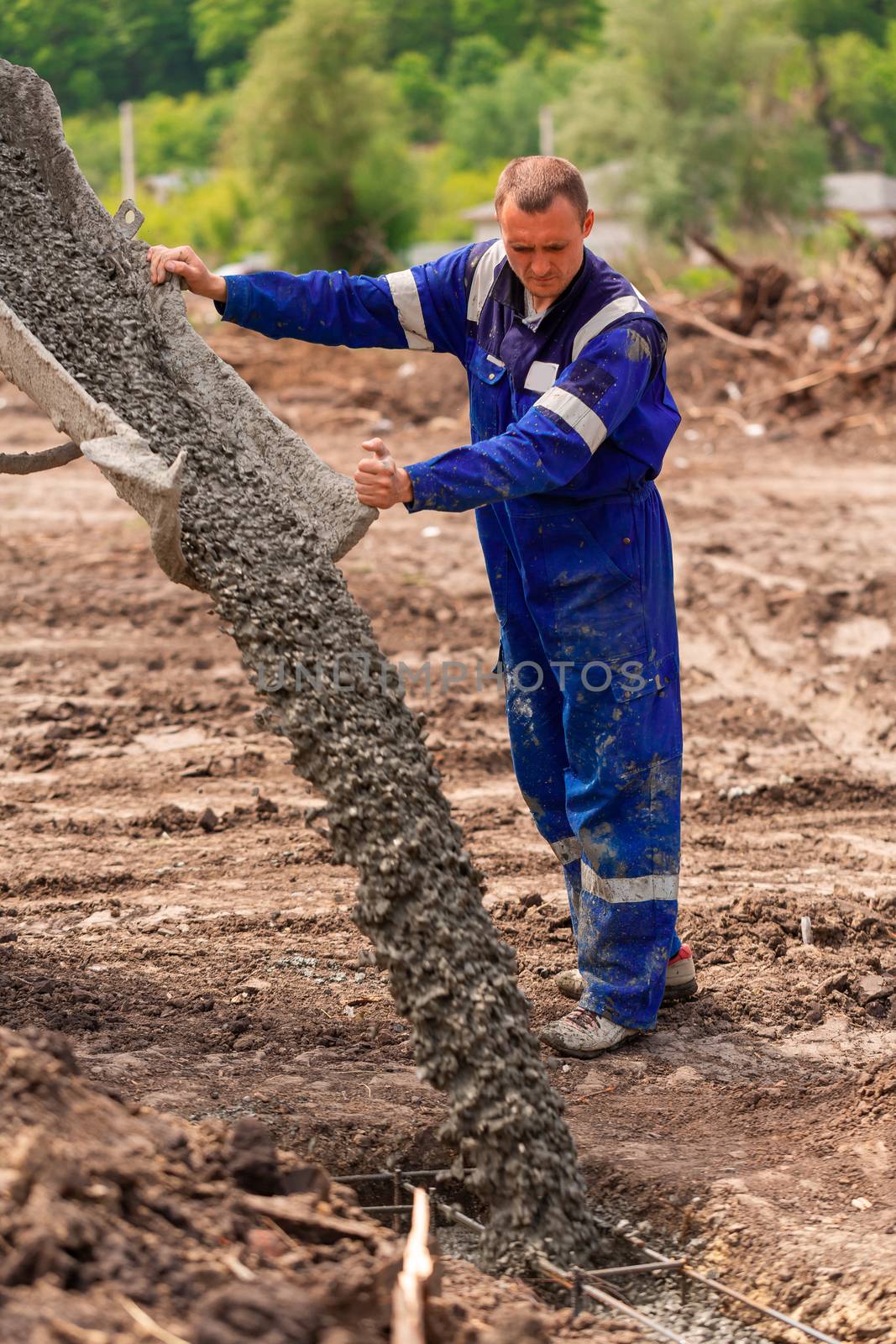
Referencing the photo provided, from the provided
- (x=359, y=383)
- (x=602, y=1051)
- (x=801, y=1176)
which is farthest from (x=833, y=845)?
(x=359, y=383)

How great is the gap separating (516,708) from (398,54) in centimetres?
8931

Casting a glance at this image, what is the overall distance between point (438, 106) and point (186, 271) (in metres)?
81.7

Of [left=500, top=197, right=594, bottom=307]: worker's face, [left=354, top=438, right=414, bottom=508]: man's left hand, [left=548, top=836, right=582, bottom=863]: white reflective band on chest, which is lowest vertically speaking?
[left=548, top=836, right=582, bottom=863]: white reflective band on chest

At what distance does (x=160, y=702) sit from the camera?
7.48 m

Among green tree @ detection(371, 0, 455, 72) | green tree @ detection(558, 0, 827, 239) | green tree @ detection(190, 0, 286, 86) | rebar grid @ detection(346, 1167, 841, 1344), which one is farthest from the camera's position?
green tree @ detection(371, 0, 455, 72)

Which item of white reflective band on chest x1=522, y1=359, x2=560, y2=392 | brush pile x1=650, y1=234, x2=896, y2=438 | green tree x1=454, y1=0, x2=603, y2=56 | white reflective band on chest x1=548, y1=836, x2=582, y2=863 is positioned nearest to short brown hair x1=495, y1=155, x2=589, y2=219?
white reflective band on chest x1=522, y1=359, x2=560, y2=392

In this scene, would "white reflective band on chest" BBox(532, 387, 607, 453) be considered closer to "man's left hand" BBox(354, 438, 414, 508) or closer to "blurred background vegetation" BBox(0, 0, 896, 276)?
"man's left hand" BBox(354, 438, 414, 508)

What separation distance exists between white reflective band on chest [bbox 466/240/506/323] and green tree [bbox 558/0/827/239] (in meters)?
41.1

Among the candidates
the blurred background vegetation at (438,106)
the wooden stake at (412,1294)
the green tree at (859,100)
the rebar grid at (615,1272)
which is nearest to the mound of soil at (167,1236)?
the wooden stake at (412,1294)

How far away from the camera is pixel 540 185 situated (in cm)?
370

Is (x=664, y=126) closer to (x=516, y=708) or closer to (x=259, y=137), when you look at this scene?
(x=259, y=137)

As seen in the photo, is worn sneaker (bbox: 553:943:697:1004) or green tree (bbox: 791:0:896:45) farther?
green tree (bbox: 791:0:896:45)

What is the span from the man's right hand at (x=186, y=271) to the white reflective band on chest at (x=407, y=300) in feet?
1.62

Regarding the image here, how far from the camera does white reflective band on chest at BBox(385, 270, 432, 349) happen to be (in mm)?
4203
